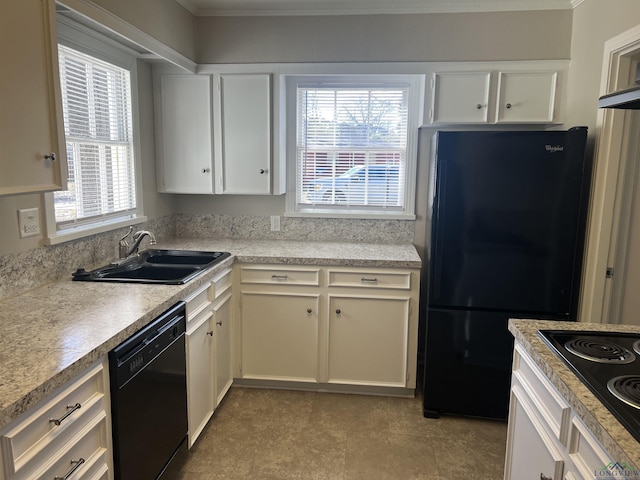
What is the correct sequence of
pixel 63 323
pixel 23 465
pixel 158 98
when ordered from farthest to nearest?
pixel 158 98 → pixel 63 323 → pixel 23 465

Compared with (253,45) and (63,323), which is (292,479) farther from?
(253,45)

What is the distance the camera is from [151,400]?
1.85 meters

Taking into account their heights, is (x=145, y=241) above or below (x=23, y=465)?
above

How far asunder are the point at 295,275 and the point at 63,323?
1498 millimetres

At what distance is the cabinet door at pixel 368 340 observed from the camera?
2.92 m

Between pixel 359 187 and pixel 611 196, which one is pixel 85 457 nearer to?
pixel 359 187

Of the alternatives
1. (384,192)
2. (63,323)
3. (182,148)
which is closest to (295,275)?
(384,192)

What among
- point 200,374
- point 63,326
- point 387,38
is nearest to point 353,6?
point 387,38

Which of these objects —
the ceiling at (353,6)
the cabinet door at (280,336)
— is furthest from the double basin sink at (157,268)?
the ceiling at (353,6)

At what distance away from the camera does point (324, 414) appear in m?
2.83

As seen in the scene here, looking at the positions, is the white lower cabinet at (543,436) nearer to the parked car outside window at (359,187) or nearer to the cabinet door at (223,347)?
the cabinet door at (223,347)

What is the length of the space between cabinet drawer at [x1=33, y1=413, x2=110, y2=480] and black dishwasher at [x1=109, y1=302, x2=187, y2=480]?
58mm

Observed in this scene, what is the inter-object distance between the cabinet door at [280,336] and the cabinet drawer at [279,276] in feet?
0.27

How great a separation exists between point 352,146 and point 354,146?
1cm
